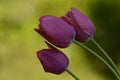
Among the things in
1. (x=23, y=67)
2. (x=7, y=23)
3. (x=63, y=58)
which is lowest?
(x=23, y=67)

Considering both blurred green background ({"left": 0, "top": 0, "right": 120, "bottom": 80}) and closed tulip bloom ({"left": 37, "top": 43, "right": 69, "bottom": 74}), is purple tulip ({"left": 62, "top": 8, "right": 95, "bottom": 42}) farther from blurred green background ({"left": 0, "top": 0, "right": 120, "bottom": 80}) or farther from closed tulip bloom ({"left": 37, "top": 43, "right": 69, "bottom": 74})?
blurred green background ({"left": 0, "top": 0, "right": 120, "bottom": 80})

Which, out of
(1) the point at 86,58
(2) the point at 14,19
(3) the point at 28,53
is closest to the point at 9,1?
(2) the point at 14,19

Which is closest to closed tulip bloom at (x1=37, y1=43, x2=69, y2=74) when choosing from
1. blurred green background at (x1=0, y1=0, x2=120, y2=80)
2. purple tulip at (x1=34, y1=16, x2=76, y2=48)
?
purple tulip at (x1=34, y1=16, x2=76, y2=48)

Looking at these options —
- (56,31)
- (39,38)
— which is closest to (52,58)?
(56,31)

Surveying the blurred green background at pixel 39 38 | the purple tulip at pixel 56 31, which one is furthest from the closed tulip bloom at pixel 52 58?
the blurred green background at pixel 39 38

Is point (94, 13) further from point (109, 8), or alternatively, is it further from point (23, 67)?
point (23, 67)

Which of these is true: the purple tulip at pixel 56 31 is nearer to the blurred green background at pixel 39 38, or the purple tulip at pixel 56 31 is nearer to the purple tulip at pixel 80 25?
the purple tulip at pixel 80 25

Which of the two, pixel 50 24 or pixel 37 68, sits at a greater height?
pixel 50 24
